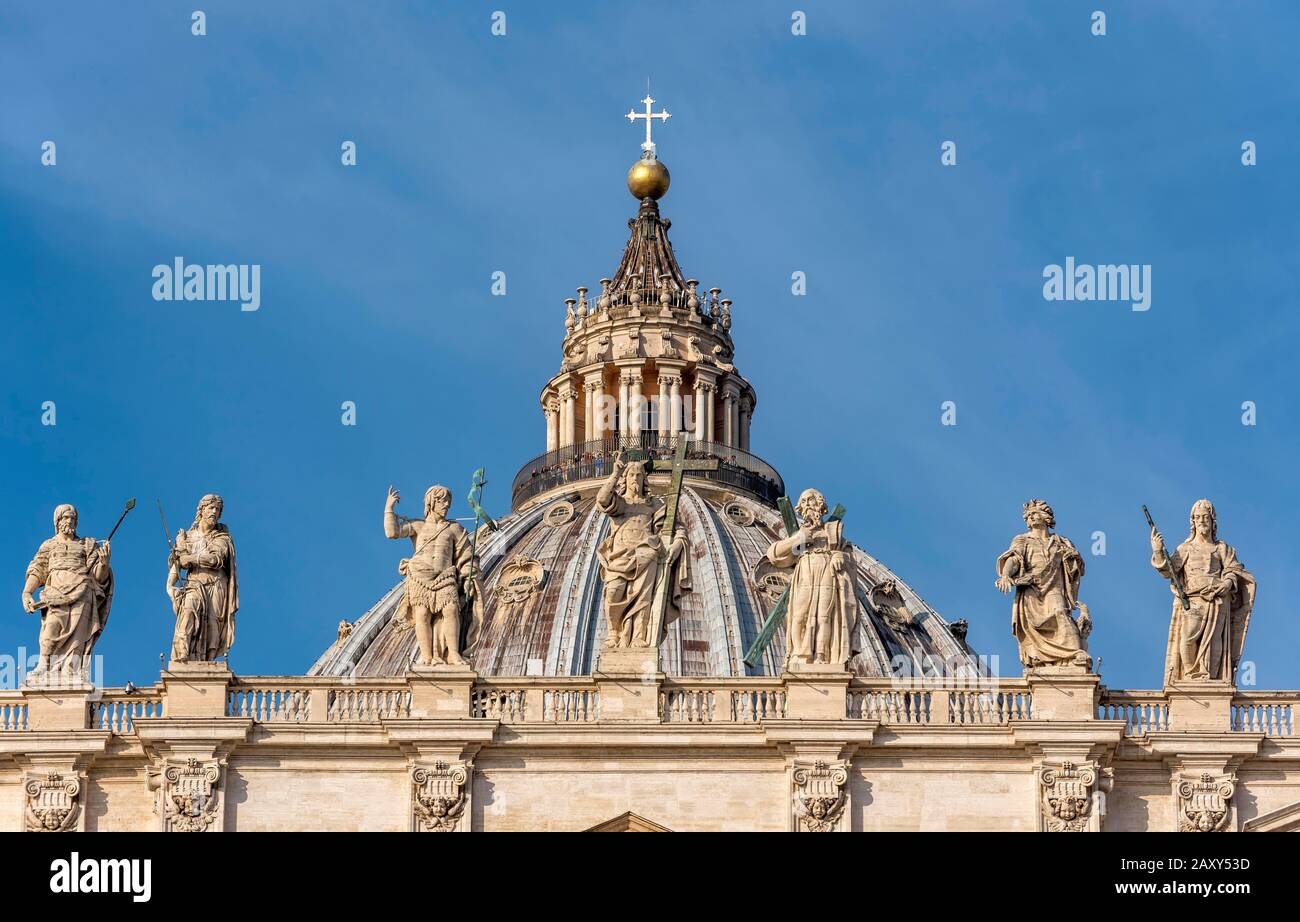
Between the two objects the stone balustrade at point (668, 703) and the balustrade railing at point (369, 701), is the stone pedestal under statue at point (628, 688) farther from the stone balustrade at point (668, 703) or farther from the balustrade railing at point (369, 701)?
the balustrade railing at point (369, 701)

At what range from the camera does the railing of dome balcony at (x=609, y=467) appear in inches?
6211

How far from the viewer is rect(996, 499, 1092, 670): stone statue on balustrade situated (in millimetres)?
67250

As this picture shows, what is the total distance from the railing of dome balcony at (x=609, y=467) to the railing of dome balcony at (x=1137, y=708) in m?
88.1

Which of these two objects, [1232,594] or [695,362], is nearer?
[1232,594]

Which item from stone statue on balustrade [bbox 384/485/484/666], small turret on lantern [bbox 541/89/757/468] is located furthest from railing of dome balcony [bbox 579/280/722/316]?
stone statue on balustrade [bbox 384/485/484/666]

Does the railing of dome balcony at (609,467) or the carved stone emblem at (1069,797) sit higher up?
the railing of dome balcony at (609,467)

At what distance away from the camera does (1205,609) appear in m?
67.3

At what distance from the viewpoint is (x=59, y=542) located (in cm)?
6838

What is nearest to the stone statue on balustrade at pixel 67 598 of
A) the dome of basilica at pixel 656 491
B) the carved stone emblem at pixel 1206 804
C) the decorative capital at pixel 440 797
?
the decorative capital at pixel 440 797

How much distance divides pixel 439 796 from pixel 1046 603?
1081 cm
